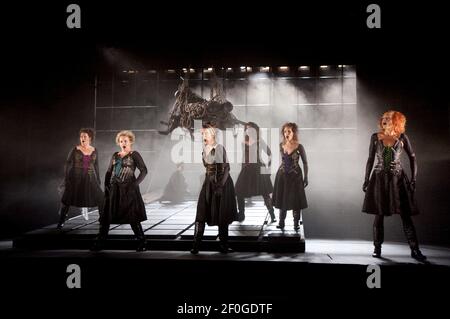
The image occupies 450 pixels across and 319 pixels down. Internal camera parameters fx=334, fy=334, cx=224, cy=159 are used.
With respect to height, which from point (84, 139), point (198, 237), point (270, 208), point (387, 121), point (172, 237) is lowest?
point (172, 237)

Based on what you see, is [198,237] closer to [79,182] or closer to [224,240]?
[224,240]

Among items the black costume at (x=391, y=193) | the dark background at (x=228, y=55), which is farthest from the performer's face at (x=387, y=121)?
the dark background at (x=228, y=55)

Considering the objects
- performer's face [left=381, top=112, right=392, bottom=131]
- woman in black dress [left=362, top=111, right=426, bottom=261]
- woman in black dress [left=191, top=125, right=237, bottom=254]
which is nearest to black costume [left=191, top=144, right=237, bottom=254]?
woman in black dress [left=191, top=125, right=237, bottom=254]

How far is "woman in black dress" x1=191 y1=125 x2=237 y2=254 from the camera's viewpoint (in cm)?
446

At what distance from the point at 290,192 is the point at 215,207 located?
1.44m

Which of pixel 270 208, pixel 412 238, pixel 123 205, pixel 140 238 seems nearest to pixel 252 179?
pixel 270 208

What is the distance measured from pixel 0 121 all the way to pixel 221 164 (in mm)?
4241

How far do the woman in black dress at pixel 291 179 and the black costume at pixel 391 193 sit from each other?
1.12 meters

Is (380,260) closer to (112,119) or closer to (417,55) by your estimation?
(417,55)

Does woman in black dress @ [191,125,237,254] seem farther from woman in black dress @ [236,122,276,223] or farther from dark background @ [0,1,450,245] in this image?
dark background @ [0,1,450,245]

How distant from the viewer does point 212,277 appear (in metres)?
3.97

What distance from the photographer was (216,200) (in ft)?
14.7

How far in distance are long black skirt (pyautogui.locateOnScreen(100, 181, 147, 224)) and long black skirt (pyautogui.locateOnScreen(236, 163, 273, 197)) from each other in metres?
2.13

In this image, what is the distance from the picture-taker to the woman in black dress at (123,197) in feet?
15.2
